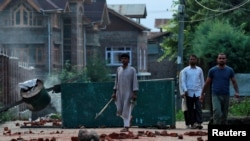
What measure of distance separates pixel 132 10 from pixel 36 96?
62.3 m

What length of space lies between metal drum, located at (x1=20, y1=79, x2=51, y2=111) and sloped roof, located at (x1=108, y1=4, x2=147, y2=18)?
195 ft

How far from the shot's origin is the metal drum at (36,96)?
932 inches

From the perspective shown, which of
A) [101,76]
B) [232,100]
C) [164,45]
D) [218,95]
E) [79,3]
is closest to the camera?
[218,95]

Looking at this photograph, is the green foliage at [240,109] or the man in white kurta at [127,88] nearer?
the man in white kurta at [127,88]

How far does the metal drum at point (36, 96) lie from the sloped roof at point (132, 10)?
195ft

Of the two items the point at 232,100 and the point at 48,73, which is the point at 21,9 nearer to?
the point at 48,73

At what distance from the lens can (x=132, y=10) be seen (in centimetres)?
8556

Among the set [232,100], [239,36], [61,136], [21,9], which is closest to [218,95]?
[61,136]

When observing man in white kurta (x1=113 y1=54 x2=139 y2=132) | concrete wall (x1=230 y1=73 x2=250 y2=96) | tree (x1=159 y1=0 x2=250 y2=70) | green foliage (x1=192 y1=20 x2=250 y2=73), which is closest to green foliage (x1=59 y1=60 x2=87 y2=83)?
tree (x1=159 y1=0 x2=250 y2=70)

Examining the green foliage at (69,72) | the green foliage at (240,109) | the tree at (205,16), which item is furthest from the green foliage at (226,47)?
the green foliage at (69,72)

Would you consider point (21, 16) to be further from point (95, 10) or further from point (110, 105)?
point (110, 105)

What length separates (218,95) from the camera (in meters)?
17.8

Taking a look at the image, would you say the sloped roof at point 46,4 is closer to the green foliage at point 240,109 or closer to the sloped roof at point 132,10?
the sloped roof at point 132,10

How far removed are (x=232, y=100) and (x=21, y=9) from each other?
30.6m
